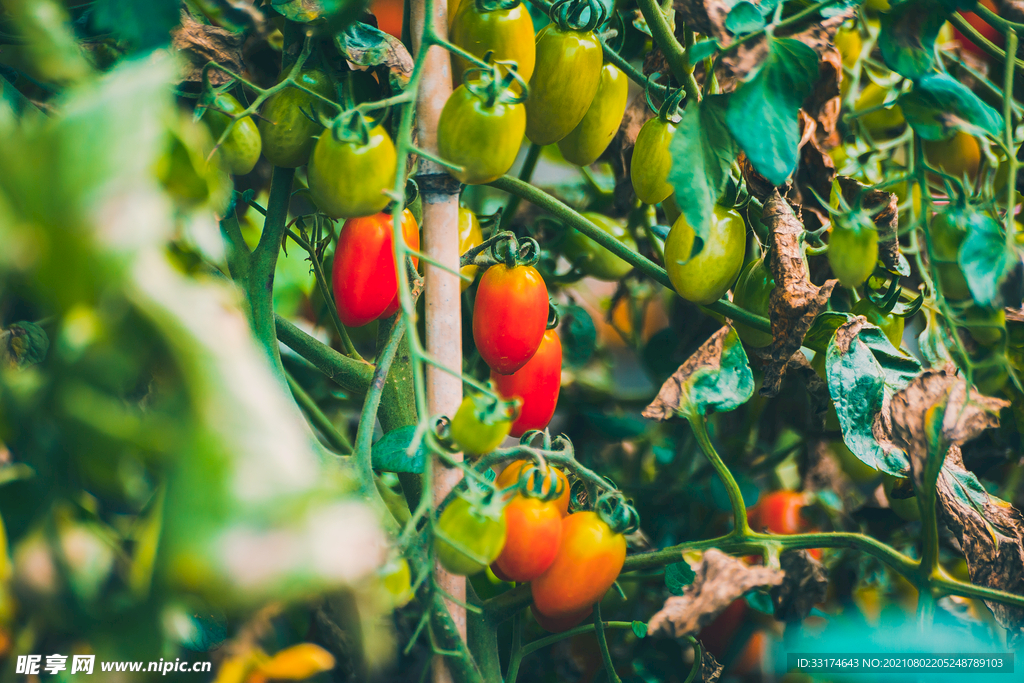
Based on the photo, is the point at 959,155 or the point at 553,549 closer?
the point at 553,549

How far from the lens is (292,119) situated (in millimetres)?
443

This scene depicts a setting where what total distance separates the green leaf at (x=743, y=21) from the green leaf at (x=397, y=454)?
13.1 inches

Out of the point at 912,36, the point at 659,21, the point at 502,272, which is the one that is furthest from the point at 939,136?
the point at 502,272

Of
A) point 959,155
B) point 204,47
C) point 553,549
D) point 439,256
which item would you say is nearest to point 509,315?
point 439,256

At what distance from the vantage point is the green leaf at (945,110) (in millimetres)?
422

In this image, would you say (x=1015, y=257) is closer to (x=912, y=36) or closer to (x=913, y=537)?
(x=912, y=36)

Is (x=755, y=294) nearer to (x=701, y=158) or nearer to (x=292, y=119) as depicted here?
(x=701, y=158)

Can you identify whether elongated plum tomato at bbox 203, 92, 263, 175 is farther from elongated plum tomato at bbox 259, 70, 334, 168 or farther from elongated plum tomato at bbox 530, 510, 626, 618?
elongated plum tomato at bbox 530, 510, 626, 618

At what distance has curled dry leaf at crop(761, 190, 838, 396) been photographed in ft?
1.65

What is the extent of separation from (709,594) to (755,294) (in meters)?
0.27

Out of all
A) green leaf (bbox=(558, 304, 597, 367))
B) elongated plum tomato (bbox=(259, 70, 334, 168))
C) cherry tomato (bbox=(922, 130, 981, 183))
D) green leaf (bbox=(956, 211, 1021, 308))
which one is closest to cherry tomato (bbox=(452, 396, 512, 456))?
elongated plum tomato (bbox=(259, 70, 334, 168))

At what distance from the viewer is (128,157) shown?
0.17m

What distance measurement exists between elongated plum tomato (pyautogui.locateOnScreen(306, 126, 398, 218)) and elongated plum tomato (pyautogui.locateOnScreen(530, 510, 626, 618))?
0.28 meters

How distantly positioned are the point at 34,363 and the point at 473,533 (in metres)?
0.32
